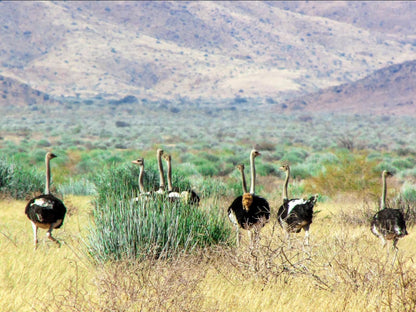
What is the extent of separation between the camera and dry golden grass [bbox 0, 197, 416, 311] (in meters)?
5.12

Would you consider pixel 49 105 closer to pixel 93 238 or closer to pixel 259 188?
pixel 259 188

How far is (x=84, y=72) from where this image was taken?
14062 cm

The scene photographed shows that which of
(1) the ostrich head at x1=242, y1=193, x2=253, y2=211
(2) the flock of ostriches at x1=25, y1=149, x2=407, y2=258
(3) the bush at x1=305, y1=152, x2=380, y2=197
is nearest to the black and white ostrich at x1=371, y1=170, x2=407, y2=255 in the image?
(2) the flock of ostriches at x1=25, y1=149, x2=407, y2=258

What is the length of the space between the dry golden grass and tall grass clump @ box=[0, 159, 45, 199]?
276 inches

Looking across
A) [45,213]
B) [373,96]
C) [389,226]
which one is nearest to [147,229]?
[45,213]

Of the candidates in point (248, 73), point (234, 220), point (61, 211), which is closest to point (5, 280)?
point (61, 211)

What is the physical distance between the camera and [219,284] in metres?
6.30

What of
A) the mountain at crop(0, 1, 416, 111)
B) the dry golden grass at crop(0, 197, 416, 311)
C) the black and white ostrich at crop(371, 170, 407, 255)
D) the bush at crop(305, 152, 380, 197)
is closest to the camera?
the dry golden grass at crop(0, 197, 416, 311)

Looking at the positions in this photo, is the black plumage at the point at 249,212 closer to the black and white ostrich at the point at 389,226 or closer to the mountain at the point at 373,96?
the black and white ostrich at the point at 389,226

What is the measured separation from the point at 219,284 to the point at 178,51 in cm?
15604

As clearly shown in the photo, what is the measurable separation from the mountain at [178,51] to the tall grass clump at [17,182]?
101247 millimetres

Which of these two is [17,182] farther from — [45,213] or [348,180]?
[348,180]

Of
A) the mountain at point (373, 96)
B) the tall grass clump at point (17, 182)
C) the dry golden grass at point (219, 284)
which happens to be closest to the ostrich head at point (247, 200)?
the dry golden grass at point (219, 284)

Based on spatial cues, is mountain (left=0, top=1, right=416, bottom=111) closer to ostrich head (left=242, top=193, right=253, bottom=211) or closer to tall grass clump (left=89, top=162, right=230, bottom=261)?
ostrich head (left=242, top=193, right=253, bottom=211)
